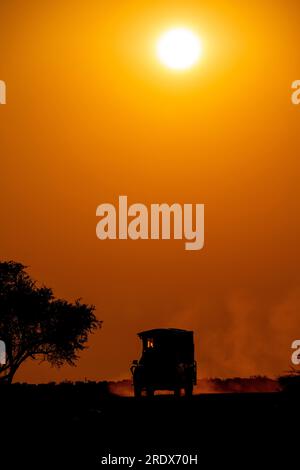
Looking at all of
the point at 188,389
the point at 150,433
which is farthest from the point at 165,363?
the point at 150,433

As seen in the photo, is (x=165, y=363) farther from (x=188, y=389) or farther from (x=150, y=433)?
(x=150, y=433)

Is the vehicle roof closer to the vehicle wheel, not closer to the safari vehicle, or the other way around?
the safari vehicle

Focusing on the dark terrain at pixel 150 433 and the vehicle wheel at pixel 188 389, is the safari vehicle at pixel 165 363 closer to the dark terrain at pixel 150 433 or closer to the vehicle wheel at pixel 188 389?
the vehicle wheel at pixel 188 389

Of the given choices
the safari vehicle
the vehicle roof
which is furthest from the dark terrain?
the vehicle roof

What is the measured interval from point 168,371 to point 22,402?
526 inches

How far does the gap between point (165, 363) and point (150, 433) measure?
22.5 metres

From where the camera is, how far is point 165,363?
43125mm

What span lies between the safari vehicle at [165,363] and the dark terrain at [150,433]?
585 inches

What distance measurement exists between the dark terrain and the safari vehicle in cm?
1487

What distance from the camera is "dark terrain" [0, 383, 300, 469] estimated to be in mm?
17219

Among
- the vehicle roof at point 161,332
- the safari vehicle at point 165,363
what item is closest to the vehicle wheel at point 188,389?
the safari vehicle at point 165,363

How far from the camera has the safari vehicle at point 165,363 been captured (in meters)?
42.7
